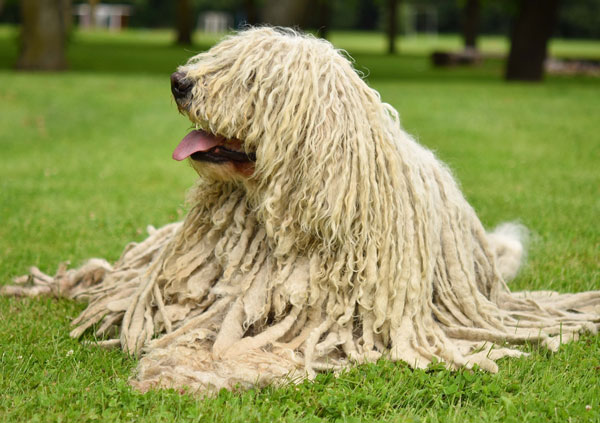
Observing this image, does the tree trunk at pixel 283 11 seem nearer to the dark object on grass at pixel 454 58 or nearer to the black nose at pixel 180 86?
the dark object on grass at pixel 454 58

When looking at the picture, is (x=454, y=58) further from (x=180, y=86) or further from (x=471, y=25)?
(x=180, y=86)

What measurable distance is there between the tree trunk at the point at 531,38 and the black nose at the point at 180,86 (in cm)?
1541

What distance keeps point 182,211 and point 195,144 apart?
10.4ft

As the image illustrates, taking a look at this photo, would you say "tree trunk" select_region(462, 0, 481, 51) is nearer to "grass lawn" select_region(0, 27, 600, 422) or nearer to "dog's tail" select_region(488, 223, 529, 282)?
"grass lawn" select_region(0, 27, 600, 422)

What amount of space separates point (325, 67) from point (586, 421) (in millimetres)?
1692

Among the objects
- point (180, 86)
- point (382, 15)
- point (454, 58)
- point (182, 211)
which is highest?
point (180, 86)

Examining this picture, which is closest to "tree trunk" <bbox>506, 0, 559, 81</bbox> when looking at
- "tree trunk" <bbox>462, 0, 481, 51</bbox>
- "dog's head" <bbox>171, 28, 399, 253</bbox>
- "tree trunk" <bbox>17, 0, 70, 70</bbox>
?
"tree trunk" <bbox>17, 0, 70, 70</bbox>

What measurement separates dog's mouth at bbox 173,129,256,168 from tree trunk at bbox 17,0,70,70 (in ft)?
43.4

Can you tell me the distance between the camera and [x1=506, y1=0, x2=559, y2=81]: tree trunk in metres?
17.4

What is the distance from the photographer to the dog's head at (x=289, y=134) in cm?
335

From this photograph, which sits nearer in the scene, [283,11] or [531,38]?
[283,11]

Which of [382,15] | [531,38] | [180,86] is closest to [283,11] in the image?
[531,38]

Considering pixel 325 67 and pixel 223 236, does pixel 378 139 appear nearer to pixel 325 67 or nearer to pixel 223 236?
pixel 325 67

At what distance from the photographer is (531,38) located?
57.7ft
